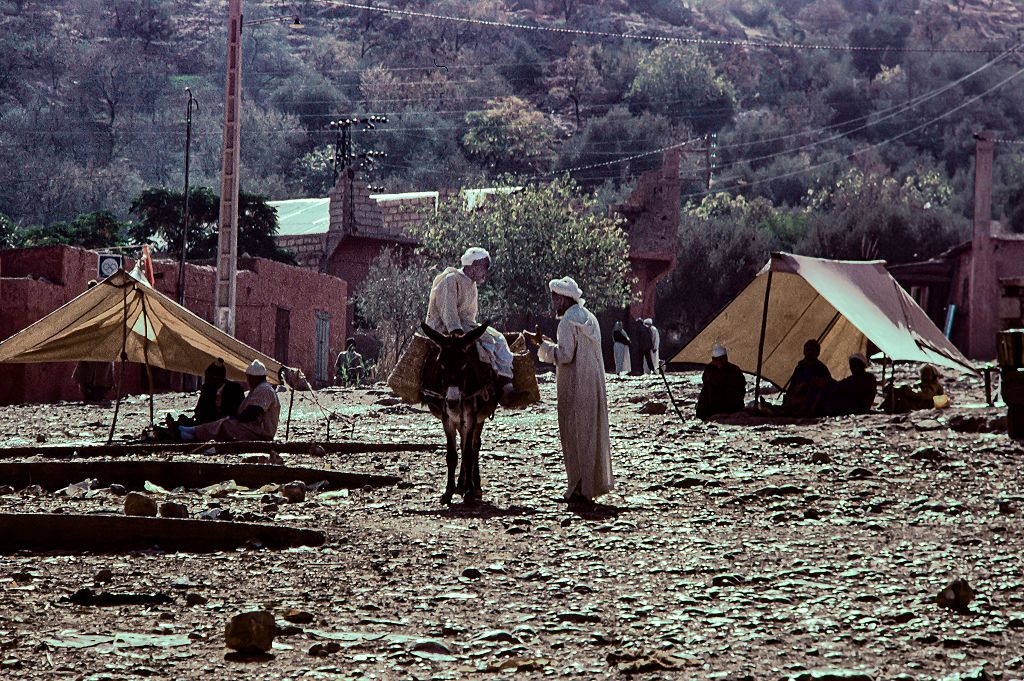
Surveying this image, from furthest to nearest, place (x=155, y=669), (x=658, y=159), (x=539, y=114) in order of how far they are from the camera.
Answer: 1. (x=539, y=114)
2. (x=658, y=159)
3. (x=155, y=669)

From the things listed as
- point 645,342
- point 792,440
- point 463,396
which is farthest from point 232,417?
point 645,342

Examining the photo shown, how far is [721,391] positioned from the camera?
1578cm

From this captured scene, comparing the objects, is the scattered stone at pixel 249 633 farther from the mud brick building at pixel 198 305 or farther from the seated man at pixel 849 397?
the mud brick building at pixel 198 305

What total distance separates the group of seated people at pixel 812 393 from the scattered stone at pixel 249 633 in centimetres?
1068

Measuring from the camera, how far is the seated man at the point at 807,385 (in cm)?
1533

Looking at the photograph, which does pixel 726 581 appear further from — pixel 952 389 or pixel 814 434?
pixel 952 389

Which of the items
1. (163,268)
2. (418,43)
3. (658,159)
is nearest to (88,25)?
(418,43)

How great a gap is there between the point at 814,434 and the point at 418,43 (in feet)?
298

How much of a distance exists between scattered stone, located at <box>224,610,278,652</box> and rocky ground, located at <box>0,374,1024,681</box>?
7 centimetres

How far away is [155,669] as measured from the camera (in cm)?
491

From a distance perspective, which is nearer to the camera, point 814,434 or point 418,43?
point 814,434

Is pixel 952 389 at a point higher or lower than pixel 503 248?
lower

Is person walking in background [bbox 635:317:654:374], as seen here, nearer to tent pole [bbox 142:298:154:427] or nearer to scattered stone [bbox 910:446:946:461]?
tent pole [bbox 142:298:154:427]

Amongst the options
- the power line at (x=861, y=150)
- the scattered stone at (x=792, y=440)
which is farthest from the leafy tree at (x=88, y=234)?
the power line at (x=861, y=150)
